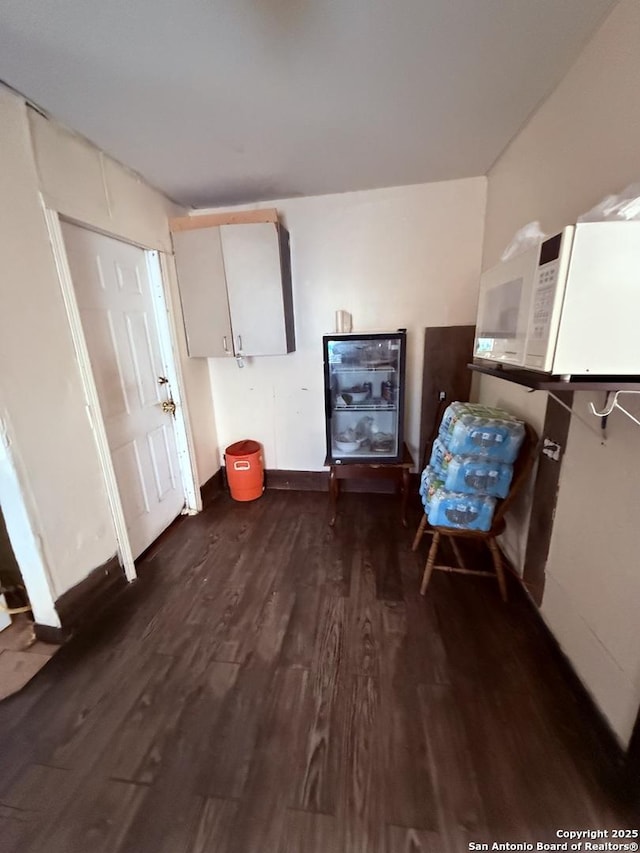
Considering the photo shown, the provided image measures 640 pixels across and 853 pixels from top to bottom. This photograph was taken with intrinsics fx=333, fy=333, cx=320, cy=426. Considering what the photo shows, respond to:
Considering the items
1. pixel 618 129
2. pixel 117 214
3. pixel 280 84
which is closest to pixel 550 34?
pixel 618 129

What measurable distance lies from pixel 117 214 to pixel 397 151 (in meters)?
1.62

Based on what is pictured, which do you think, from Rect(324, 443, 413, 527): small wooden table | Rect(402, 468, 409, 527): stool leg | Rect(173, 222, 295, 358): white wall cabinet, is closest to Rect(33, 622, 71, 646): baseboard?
Rect(324, 443, 413, 527): small wooden table

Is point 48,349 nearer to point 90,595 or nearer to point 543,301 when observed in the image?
point 90,595

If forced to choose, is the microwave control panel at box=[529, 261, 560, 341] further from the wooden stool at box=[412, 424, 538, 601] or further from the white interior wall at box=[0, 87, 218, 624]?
the white interior wall at box=[0, 87, 218, 624]

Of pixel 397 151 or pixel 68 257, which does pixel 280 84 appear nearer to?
pixel 397 151

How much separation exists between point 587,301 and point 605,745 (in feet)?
4.77

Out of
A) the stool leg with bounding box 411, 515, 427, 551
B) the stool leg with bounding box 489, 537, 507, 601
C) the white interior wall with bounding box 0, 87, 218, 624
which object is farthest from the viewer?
the stool leg with bounding box 411, 515, 427, 551

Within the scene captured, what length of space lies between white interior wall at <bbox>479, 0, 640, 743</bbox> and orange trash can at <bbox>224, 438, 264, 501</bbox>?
209 centimetres

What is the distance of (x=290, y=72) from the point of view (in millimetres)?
1268

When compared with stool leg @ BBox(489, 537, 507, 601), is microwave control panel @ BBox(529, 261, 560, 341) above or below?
above

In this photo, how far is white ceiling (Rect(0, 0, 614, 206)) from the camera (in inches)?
40.6

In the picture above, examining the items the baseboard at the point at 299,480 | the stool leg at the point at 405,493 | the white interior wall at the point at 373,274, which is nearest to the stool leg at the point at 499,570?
the stool leg at the point at 405,493

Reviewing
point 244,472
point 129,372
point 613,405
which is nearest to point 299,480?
point 244,472

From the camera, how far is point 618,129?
106cm
